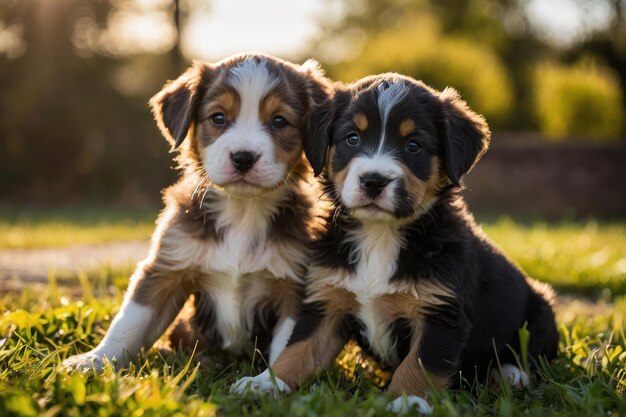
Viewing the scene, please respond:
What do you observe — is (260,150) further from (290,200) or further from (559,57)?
(559,57)

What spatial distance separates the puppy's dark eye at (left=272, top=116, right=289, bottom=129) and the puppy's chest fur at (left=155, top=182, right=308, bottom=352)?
387mm

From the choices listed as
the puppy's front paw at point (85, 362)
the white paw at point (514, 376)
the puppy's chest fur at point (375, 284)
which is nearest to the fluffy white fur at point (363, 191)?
the puppy's chest fur at point (375, 284)

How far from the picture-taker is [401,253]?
3.82m

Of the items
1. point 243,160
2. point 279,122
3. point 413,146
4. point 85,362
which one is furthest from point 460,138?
point 85,362

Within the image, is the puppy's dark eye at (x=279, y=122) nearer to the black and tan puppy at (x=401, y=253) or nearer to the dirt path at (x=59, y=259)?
the black and tan puppy at (x=401, y=253)

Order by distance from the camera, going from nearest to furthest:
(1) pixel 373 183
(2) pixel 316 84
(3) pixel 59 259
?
(1) pixel 373 183
(2) pixel 316 84
(3) pixel 59 259

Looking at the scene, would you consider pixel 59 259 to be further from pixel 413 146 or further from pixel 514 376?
pixel 514 376

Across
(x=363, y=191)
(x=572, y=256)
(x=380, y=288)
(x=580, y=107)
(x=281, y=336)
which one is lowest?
(x=580, y=107)

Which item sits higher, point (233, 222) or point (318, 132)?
point (318, 132)

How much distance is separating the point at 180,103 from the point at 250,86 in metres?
0.51

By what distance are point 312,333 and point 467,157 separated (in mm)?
1224

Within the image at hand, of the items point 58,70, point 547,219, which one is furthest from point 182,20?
point 547,219

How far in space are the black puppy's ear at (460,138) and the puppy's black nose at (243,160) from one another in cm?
102

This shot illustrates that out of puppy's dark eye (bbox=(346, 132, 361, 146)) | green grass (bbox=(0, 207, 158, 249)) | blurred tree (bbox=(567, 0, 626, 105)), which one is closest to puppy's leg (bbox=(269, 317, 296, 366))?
puppy's dark eye (bbox=(346, 132, 361, 146))
